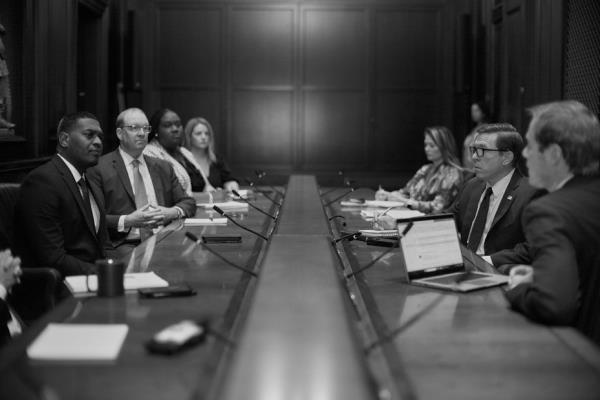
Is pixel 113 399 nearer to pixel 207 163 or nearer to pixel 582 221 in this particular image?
pixel 582 221

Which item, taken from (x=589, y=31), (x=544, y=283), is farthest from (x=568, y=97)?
(x=544, y=283)

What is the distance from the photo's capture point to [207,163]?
277 inches

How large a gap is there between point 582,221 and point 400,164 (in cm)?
730

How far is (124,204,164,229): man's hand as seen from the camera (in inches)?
172

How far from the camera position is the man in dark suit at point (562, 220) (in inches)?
82.5

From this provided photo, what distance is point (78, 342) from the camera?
73.8 inches

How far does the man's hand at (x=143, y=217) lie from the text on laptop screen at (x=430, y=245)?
6.69 feet

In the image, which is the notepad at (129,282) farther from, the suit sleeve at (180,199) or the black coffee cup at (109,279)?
the suit sleeve at (180,199)

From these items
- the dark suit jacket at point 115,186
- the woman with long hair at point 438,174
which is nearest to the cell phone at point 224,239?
the dark suit jacket at point 115,186

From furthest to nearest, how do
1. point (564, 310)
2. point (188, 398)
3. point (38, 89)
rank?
point (38, 89) → point (564, 310) → point (188, 398)

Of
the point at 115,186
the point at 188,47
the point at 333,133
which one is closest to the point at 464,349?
the point at 115,186

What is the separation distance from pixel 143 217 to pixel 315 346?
2896 millimetres

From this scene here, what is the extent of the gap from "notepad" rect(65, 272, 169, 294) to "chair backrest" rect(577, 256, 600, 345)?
4.02 feet

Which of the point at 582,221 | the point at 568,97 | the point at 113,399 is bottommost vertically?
the point at 113,399
